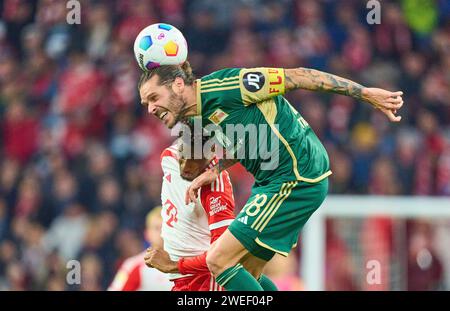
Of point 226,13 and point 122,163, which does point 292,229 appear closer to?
point 122,163

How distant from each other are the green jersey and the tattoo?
6cm

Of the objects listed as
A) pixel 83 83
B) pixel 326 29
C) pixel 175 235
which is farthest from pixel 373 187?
pixel 175 235

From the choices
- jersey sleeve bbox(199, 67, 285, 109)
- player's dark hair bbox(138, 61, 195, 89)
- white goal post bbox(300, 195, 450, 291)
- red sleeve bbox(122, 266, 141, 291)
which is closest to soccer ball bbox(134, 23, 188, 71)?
player's dark hair bbox(138, 61, 195, 89)

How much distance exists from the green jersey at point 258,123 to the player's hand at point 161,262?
86 centimetres

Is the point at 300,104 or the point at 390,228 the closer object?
the point at 390,228

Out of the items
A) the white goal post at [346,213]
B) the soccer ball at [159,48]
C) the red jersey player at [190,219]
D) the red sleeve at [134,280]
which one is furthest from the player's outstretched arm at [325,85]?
the white goal post at [346,213]

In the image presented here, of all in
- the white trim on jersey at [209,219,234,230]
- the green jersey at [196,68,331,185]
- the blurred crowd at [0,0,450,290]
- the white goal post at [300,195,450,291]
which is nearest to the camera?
the green jersey at [196,68,331,185]

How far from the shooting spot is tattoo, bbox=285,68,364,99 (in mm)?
6586

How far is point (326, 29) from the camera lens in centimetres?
1388

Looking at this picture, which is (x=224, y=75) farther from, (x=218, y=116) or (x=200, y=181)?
(x=200, y=181)

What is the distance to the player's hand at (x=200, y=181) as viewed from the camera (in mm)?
6836

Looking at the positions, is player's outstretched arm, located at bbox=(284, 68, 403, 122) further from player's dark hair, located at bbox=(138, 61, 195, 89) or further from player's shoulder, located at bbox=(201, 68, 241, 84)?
player's dark hair, located at bbox=(138, 61, 195, 89)

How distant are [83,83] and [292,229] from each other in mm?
6959

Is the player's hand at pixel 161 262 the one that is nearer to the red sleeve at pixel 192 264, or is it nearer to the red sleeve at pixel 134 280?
the red sleeve at pixel 192 264
